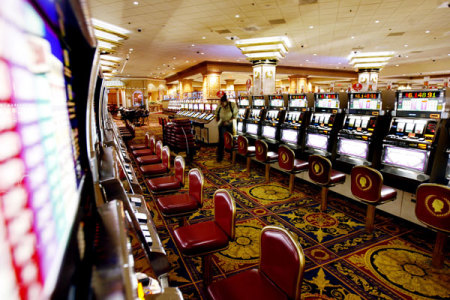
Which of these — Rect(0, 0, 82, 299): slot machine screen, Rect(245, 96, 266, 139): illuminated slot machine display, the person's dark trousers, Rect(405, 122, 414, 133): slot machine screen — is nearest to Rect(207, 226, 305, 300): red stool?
Rect(0, 0, 82, 299): slot machine screen

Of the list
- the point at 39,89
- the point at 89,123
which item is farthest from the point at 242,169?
the point at 39,89

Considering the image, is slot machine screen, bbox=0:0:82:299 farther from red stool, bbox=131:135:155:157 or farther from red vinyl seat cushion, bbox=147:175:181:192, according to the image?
red stool, bbox=131:135:155:157

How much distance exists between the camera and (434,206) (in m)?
2.33

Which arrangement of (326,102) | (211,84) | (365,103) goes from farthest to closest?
(211,84) < (326,102) < (365,103)

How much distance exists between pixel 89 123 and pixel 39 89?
63 cm

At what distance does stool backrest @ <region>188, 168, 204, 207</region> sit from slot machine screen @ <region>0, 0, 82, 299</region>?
189cm

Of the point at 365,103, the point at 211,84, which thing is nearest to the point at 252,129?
the point at 365,103

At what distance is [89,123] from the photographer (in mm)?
1213

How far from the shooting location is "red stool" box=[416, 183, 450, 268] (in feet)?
7.39

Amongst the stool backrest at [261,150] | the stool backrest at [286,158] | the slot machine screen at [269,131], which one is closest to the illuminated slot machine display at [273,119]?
the slot machine screen at [269,131]

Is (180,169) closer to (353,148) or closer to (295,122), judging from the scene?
(353,148)

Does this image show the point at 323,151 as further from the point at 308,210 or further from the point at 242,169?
the point at 242,169

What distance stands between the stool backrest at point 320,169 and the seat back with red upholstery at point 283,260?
216 centimetres

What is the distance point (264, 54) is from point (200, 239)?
893cm
